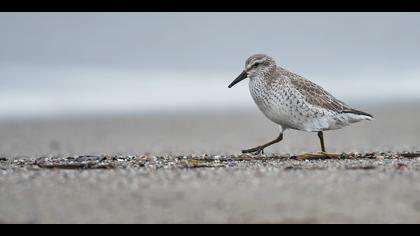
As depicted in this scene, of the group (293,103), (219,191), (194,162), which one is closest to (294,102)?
(293,103)

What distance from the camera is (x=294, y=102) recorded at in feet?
29.5

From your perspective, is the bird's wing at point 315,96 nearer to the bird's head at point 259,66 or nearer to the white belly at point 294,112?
the white belly at point 294,112

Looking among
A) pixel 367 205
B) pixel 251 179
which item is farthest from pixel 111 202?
pixel 367 205

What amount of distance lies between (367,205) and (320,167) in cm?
173

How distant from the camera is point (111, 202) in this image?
18.0 feet

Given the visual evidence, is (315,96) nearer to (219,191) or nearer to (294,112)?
(294,112)

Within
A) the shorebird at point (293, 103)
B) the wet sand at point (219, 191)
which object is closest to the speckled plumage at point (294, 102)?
the shorebird at point (293, 103)

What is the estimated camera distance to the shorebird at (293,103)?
8992 millimetres

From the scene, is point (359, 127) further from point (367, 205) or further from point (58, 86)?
point (367, 205)

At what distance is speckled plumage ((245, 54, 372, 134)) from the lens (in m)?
8.99

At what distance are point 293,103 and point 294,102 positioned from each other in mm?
18

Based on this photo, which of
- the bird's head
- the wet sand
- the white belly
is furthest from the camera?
the bird's head

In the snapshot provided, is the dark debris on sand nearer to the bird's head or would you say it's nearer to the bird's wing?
the bird's wing

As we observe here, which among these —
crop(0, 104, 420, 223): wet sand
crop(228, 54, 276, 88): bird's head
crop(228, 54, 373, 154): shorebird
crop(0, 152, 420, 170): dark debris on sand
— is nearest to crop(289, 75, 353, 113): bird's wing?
crop(228, 54, 373, 154): shorebird
